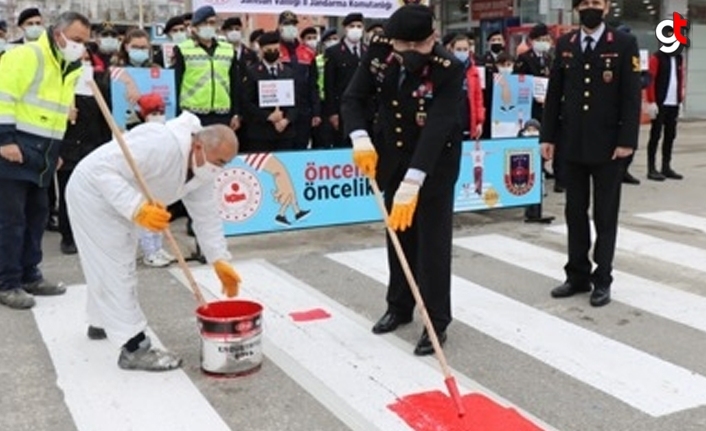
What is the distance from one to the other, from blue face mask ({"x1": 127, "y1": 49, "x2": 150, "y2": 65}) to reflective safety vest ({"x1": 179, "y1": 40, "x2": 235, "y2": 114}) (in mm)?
634

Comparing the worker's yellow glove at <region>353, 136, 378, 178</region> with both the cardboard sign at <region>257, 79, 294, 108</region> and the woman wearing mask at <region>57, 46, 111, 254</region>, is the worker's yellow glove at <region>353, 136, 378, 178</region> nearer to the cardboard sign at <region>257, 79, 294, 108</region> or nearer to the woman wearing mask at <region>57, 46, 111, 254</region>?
the woman wearing mask at <region>57, 46, 111, 254</region>

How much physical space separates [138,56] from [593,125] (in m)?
4.74

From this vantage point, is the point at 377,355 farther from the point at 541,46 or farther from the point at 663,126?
the point at 663,126

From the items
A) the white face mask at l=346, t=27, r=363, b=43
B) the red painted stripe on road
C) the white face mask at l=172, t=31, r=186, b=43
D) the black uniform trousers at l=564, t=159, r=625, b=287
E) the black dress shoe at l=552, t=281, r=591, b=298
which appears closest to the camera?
the red painted stripe on road

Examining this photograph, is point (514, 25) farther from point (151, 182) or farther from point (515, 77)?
point (151, 182)

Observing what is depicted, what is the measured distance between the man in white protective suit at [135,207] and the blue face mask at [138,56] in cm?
422

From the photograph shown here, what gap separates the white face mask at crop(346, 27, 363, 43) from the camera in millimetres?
9461

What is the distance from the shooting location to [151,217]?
13.4 ft

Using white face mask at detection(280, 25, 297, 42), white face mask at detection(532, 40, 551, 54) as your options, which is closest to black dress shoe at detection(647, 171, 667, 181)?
white face mask at detection(532, 40, 551, 54)

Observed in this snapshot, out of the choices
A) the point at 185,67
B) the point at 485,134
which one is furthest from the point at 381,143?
the point at 485,134

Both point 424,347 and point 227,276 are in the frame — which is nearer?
point 227,276

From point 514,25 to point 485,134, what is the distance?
9.37m

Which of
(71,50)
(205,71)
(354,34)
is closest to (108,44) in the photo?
(205,71)

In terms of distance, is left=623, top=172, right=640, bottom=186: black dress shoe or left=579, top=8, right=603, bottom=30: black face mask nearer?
left=579, top=8, right=603, bottom=30: black face mask
